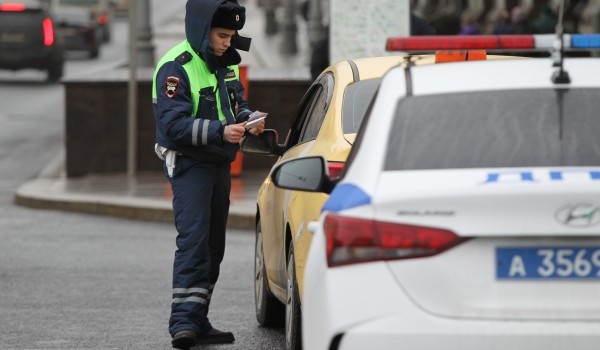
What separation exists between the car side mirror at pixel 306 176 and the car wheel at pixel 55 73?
30.9m

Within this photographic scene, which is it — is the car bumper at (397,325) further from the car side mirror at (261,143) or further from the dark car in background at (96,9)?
the dark car in background at (96,9)

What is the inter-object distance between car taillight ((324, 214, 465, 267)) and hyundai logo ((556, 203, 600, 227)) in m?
0.30

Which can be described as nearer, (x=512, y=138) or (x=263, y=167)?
(x=512, y=138)

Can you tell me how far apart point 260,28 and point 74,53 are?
26.6ft

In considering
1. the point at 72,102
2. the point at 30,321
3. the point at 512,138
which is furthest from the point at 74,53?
the point at 512,138

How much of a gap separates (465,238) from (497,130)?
57 cm

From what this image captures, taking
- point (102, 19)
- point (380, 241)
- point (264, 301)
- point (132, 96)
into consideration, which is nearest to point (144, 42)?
point (132, 96)

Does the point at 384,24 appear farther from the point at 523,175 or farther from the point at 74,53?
the point at 74,53

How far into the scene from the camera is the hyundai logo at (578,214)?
460cm

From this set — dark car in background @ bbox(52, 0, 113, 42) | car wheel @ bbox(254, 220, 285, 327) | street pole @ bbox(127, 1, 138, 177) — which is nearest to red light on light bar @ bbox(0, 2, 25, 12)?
dark car in background @ bbox(52, 0, 113, 42)

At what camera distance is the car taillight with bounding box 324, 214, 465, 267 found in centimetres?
468

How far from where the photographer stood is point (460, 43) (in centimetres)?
549

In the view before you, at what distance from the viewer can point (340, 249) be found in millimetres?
4836

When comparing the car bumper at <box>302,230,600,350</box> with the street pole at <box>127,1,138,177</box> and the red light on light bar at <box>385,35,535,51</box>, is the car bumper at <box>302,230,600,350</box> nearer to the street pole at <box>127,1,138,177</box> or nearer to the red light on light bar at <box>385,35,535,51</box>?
the red light on light bar at <box>385,35,535,51</box>
